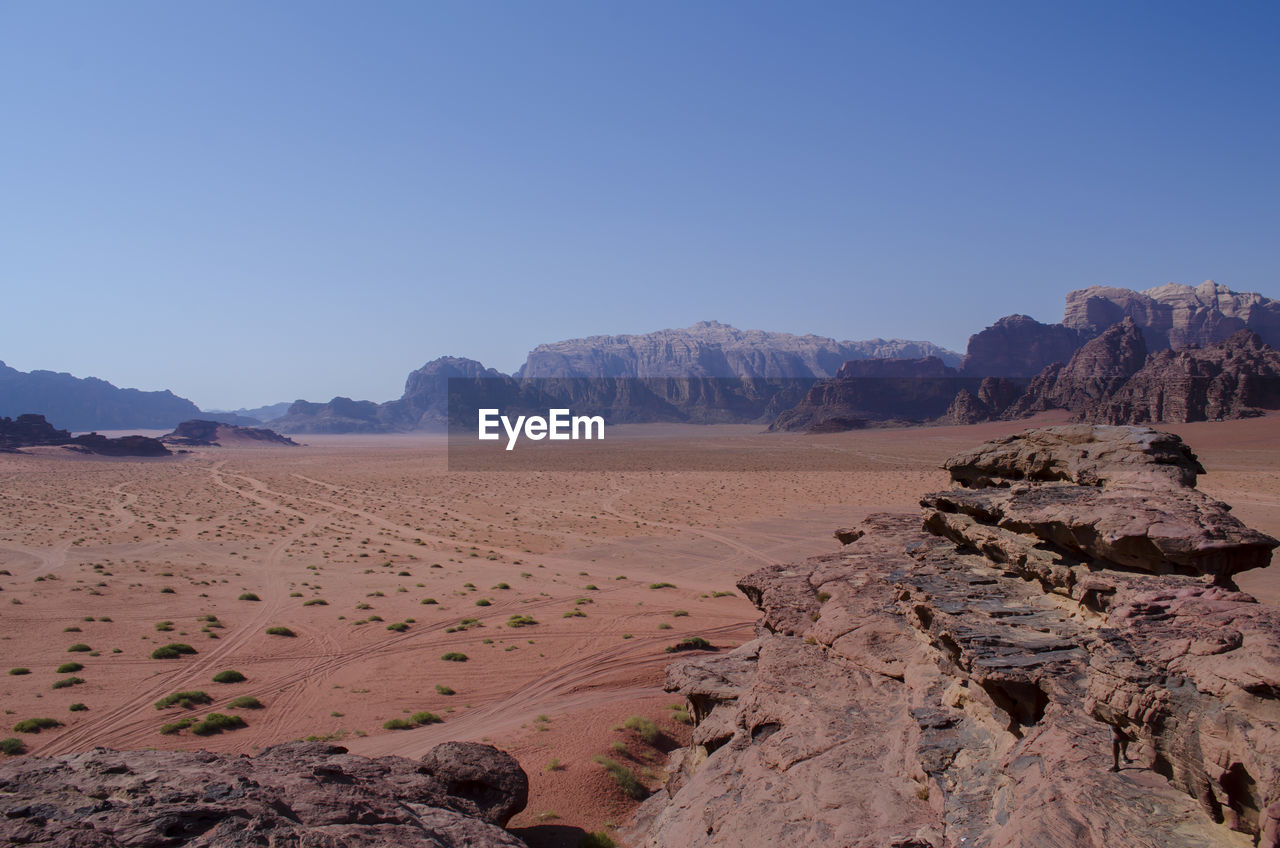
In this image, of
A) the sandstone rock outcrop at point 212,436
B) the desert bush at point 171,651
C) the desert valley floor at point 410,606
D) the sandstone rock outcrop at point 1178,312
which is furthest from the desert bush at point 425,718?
the sandstone rock outcrop at point 1178,312

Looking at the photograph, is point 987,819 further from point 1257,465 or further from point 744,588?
point 1257,465

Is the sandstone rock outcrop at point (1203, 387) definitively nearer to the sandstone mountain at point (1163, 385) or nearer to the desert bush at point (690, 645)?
the sandstone mountain at point (1163, 385)

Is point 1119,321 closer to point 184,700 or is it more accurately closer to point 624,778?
point 624,778

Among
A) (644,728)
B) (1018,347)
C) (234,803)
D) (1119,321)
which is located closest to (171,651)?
(644,728)

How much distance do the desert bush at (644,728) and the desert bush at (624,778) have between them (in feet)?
4.60

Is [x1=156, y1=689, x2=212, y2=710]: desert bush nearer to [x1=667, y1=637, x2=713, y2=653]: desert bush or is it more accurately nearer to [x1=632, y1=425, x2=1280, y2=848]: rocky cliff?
[x1=632, y1=425, x2=1280, y2=848]: rocky cliff

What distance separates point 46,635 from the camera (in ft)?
63.3

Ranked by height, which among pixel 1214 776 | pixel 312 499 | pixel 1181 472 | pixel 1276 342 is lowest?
pixel 312 499

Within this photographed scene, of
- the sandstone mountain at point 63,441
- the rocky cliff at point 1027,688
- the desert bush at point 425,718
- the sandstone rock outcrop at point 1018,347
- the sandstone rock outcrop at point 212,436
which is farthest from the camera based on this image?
the sandstone rock outcrop at point 1018,347

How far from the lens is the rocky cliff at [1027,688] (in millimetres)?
4812

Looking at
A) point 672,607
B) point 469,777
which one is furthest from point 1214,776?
point 672,607

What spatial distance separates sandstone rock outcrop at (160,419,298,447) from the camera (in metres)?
162

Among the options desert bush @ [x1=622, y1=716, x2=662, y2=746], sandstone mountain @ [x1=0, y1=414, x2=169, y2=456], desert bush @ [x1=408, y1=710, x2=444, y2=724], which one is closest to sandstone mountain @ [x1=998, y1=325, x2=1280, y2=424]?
desert bush @ [x1=622, y1=716, x2=662, y2=746]

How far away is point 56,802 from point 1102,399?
134m
